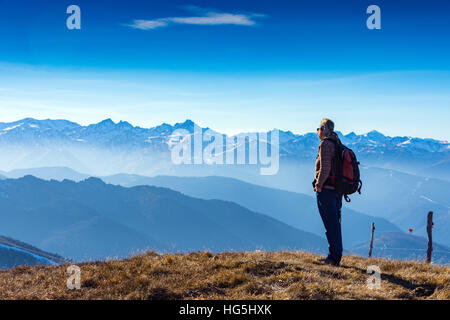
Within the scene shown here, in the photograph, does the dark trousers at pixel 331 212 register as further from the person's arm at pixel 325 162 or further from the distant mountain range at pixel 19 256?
the distant mountain range at pixel 19 256

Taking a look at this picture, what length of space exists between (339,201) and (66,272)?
8.22 metres

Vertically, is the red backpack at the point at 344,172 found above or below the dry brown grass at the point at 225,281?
above

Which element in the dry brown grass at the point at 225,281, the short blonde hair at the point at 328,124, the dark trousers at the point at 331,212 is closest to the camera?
the dry brown grass at the point at 225,281

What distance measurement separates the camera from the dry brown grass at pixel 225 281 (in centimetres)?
811

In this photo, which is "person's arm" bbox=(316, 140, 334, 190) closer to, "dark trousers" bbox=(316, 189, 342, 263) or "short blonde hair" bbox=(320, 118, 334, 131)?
"dark trousers" bbox=(316, 189, 342, 263)

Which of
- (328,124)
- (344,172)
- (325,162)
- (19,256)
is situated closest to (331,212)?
(344,172)

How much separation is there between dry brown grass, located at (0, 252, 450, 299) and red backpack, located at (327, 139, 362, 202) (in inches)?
90.3

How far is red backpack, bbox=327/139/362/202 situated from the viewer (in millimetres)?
10195

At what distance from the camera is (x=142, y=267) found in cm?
1031

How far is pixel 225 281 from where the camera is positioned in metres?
8.87

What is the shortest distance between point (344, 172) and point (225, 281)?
452 cm

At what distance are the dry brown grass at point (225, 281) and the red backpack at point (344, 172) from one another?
2293 millimetres

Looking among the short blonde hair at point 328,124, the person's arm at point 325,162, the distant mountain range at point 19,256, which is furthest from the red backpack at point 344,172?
the distant mountain range at point 19,256

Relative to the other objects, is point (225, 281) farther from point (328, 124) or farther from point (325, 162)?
point (328, 124)
